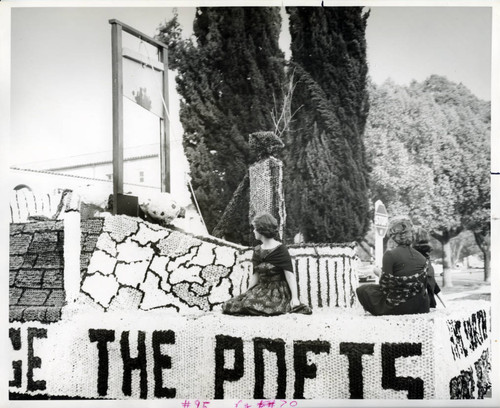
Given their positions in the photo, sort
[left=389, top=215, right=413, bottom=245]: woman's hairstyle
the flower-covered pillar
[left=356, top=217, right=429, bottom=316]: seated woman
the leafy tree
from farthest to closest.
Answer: the flower-covered pillar
the leafy tree
[left=389, top=215, right=413, bottom=245]: woman's hairstyle
[left=356, top=217, right=429, bottom=316]: seated woman

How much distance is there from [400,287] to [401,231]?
44 cm

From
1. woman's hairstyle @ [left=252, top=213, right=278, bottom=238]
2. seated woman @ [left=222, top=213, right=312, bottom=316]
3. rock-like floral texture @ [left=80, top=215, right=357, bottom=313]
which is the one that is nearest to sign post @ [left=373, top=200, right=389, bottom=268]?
rock-like floral texture @ [left=80, top=215, right=357, bottom=313]

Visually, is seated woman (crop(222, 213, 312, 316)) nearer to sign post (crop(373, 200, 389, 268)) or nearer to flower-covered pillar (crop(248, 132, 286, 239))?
flower-covered pillar (crop(248, 132, 286, 239))

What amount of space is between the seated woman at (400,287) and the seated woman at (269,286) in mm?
507

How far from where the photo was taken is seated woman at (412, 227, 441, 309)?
4473 mm

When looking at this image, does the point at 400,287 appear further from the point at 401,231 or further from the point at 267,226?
the point at 267,226

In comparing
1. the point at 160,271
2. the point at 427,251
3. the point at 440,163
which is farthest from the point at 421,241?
the point at 160,271

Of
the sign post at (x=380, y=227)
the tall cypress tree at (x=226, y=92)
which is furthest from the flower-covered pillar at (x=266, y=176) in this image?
the sign post at (x=380, y=227)

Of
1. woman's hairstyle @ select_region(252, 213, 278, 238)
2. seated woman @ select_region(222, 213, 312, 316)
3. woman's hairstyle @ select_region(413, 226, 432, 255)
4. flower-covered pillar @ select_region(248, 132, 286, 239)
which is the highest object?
flower-covered pillar @ select_region(248, 132, 286, 239)

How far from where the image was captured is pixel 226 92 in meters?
4.79

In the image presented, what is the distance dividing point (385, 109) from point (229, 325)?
7.06 ft

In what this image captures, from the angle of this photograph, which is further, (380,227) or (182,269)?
(182,269)

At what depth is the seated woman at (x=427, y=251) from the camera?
447 cm
